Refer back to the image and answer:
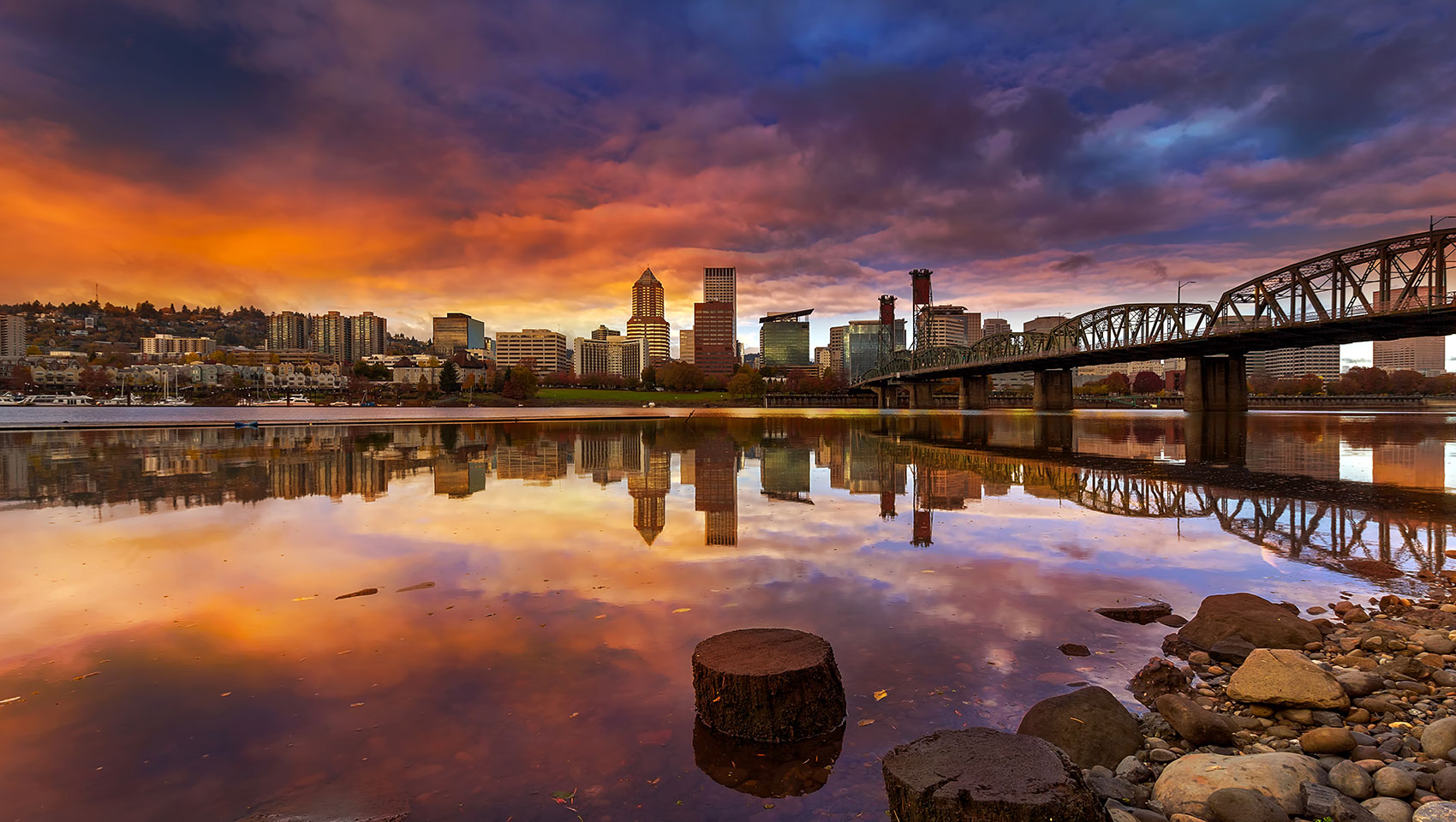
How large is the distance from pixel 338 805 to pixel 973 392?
167794 mm

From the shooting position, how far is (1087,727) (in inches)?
222

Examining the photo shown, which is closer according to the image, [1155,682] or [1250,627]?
[1155,682]

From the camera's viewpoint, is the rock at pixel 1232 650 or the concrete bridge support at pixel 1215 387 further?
the concrete bridge support at pixel 1215 387

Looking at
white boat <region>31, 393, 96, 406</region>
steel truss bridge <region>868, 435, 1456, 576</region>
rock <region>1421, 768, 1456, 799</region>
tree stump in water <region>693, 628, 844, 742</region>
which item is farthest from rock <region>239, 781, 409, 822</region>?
white boat <region>31, 393, 96, 406</region>

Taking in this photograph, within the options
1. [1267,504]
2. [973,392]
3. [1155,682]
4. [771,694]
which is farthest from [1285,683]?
[973,392]

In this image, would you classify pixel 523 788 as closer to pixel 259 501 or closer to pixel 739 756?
pixel 739 756

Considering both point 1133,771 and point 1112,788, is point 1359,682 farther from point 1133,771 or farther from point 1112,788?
point 1112,788

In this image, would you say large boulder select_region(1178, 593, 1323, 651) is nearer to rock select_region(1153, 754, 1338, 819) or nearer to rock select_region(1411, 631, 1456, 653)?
rock select_region(1411, 631, 1456, 653)

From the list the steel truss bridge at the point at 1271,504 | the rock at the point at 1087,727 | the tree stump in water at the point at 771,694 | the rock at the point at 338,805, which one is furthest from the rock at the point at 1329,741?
the steel truss bridge at the point at 1271,504

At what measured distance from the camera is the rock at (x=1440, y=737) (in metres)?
5.14

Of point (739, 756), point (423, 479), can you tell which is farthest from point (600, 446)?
point (739, 756)

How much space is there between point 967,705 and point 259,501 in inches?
748

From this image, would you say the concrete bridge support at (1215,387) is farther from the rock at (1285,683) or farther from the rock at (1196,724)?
the rock at (1196,724)

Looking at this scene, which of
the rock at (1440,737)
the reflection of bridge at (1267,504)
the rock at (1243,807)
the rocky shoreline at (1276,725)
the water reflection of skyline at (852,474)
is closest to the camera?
the rock at (1243,807)
